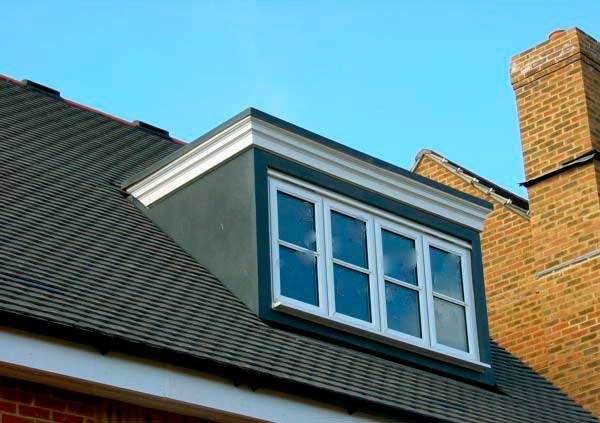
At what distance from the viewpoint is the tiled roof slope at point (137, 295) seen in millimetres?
10469

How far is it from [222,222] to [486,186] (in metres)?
7.87

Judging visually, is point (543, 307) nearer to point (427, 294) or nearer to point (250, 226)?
point (427, 294)

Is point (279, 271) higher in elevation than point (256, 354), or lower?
higher

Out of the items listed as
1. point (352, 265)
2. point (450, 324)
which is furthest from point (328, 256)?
point (450, 324)

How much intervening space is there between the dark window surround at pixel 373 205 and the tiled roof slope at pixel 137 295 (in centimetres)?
15

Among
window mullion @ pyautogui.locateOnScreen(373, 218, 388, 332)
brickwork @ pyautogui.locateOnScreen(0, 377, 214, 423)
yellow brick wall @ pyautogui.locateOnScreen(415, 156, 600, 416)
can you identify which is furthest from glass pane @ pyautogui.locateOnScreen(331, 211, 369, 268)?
yellow brick wall @ pyautogui.locateOnScreen(415, 156, 600, 416)

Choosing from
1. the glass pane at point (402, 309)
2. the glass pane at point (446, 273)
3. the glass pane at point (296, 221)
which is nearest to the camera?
the glass pane at point (296, 221)

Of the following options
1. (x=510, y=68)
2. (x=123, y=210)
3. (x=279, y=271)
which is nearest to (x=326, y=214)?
(x=279, y=271)

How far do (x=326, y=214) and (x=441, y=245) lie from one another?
1.74 m

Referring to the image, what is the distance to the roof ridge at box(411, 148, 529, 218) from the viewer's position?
63.1 feet

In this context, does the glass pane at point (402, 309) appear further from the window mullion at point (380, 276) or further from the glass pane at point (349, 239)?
the glass pane at point (349, 239)

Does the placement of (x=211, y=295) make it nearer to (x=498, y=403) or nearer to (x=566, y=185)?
(x=498, y=403)

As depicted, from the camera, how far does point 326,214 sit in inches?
521

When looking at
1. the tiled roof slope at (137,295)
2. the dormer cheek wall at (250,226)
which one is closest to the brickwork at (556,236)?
the tiled roof slope at (137,295)
